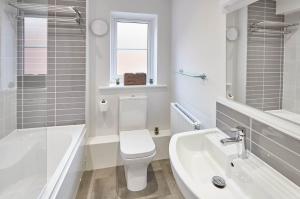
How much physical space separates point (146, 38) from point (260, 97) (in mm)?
2055

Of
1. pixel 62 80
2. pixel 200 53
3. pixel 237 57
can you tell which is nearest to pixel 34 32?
pixel 62 80

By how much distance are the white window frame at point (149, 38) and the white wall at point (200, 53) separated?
367 mm

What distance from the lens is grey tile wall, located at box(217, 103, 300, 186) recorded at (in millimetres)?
877

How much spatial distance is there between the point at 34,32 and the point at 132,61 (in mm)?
1258

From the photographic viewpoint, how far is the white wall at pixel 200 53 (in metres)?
1.53

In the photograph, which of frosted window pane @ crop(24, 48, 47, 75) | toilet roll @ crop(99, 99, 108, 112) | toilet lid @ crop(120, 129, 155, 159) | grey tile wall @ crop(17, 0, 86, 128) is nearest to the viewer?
toilet lid @ crop(120, 129, 155, 159)

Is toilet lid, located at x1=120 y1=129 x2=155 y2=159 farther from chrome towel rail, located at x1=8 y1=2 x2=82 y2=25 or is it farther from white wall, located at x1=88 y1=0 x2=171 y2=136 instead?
chrome towel rail, located at x1=8 y1=2 x2=82 y2=25

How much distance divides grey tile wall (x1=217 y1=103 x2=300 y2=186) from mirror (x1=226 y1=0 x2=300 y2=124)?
0.30 ft

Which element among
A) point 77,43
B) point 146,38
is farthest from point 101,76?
point 146,38

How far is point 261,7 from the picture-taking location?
1128 mm

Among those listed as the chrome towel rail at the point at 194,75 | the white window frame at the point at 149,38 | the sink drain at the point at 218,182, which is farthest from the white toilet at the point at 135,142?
the sink drain at the point at 218,182

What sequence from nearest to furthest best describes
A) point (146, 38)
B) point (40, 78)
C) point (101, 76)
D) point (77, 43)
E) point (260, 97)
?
point (260, 97), point (40, 78), point (77, 43), point (101, 76), point (146, 38)

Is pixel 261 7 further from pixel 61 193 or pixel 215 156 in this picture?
pixel 61 193

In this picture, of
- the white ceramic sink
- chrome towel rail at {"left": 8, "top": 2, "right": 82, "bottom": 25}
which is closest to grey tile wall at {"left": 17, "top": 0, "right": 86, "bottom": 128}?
chrome towel rail at {"left": 8, "top": 2, "right": 82, "bottom": 25}
